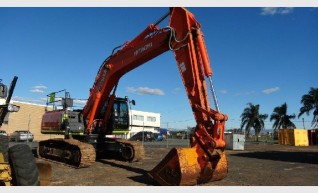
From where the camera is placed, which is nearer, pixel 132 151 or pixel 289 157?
pixel 132 151

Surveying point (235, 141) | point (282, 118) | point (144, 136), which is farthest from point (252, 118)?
point (235, 141)

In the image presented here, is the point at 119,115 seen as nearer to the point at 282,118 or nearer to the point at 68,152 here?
the point at 68,152

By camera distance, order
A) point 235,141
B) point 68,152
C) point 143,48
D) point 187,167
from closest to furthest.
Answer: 1. point 187,167
2. point 143,48
3. point 68,152
4. point 235,141

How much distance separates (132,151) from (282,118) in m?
54.2

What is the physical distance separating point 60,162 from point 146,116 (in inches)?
3080

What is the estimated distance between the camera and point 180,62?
9.96 meters

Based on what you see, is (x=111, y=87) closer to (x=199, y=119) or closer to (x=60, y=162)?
(x=60, y=162)

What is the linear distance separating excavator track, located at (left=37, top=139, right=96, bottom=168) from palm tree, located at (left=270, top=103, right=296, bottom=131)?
178ft

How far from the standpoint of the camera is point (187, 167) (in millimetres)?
8102

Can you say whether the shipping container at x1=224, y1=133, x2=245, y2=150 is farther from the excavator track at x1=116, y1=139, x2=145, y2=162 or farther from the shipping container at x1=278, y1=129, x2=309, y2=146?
the shipping container at x1=278, y1=129, x2=309, y2=146

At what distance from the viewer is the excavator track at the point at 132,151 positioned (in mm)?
14766

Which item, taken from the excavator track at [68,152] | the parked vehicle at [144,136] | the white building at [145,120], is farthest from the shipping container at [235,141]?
the white building at [145,120]

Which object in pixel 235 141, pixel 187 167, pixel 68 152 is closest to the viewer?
pixel 187 167

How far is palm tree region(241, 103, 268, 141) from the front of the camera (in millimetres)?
69062
